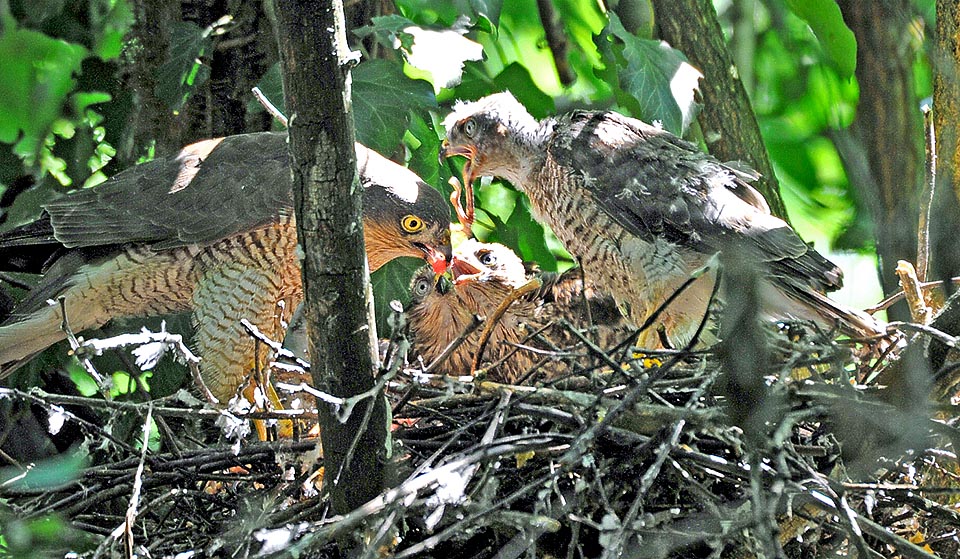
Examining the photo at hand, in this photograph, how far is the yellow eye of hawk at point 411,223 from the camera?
4.13 meters

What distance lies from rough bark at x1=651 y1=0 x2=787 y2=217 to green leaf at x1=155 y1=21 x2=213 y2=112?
6.11ft

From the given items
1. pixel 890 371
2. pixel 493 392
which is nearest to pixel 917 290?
pixel 890 371

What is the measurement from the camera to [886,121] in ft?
16.5

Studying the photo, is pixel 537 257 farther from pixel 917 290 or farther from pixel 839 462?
pixel 839 462

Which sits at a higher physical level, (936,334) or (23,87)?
(23,87)

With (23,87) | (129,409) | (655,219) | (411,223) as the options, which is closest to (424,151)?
(411,223)

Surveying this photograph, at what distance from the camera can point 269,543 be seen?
2.21m

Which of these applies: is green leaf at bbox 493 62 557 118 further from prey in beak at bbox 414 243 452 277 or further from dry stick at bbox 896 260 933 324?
dry stick at bbox 896 260 933 324

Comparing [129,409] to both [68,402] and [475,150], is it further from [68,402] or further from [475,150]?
[475,150]

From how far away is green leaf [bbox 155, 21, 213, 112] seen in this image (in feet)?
13.5

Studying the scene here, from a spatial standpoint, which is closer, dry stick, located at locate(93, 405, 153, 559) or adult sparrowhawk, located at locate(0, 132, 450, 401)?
dry stick, located at locate(93, 405, 153, 559)

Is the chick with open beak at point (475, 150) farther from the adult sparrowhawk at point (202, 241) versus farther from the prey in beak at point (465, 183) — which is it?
the adult sparrowhawk at point (202, 241)

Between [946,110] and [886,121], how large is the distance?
70.1 inches

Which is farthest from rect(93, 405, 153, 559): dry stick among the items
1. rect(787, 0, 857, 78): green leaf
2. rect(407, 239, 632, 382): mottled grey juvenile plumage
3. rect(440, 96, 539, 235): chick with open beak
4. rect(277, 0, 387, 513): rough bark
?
rect(787, 0, 857, 78): green leaf
